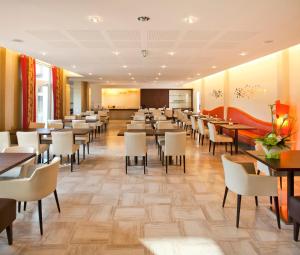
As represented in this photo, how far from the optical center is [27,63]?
897cm

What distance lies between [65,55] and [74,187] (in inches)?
169

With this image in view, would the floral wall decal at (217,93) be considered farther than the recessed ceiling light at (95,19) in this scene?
Yes

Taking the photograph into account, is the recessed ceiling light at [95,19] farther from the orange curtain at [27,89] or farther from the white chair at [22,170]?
the orange curtain at [27,89]

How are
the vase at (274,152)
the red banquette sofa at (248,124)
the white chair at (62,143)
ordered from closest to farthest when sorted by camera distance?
the vase at (274,152) → the white chair at (62,143) → the red banquette sofa at (248,124)

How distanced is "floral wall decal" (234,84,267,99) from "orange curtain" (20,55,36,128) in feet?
23.4

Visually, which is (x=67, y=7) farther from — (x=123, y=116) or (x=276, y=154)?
(x=123, y=116)

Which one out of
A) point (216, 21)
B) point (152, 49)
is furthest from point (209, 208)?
point (152, 49)

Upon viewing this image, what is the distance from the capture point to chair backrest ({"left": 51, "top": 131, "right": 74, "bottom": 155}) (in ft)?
19.9

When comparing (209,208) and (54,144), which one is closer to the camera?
(209,208)

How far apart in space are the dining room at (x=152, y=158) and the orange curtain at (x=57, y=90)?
3.06 m

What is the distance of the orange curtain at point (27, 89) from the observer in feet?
28.8

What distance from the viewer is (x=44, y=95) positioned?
1223 centimetres

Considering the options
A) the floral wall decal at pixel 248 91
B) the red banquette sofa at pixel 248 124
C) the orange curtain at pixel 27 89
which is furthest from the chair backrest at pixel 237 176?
the orange curtain at pixel 27 89

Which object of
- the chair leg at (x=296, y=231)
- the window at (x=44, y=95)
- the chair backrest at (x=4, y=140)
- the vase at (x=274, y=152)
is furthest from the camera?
the window at (x=44, y=95)
